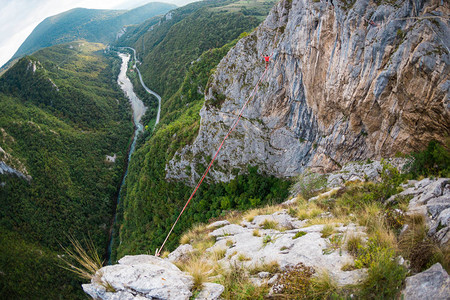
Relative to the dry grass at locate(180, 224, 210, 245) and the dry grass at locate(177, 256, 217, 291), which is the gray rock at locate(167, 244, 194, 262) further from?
the dry grass at locate(177, 256, 217, 291)

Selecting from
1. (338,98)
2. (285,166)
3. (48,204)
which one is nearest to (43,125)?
(48,204)

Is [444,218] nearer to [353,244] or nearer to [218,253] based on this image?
[353,244]

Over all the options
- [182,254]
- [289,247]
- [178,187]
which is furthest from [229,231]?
[178,187]

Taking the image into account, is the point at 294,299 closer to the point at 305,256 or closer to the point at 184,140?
the point at 305,256

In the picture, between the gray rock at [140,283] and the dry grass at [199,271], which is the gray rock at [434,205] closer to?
the dry grass at [199,271]

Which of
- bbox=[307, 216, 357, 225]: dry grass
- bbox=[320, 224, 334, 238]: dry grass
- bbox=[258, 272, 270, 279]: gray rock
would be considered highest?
bbox=[258, 272, 270, 279]: gray rock

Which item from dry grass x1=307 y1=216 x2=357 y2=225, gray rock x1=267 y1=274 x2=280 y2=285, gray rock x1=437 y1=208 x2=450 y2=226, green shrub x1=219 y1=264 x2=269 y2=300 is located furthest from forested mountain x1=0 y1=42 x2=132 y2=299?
gray rock x1=437 y1=208 x2=450 y2=226
